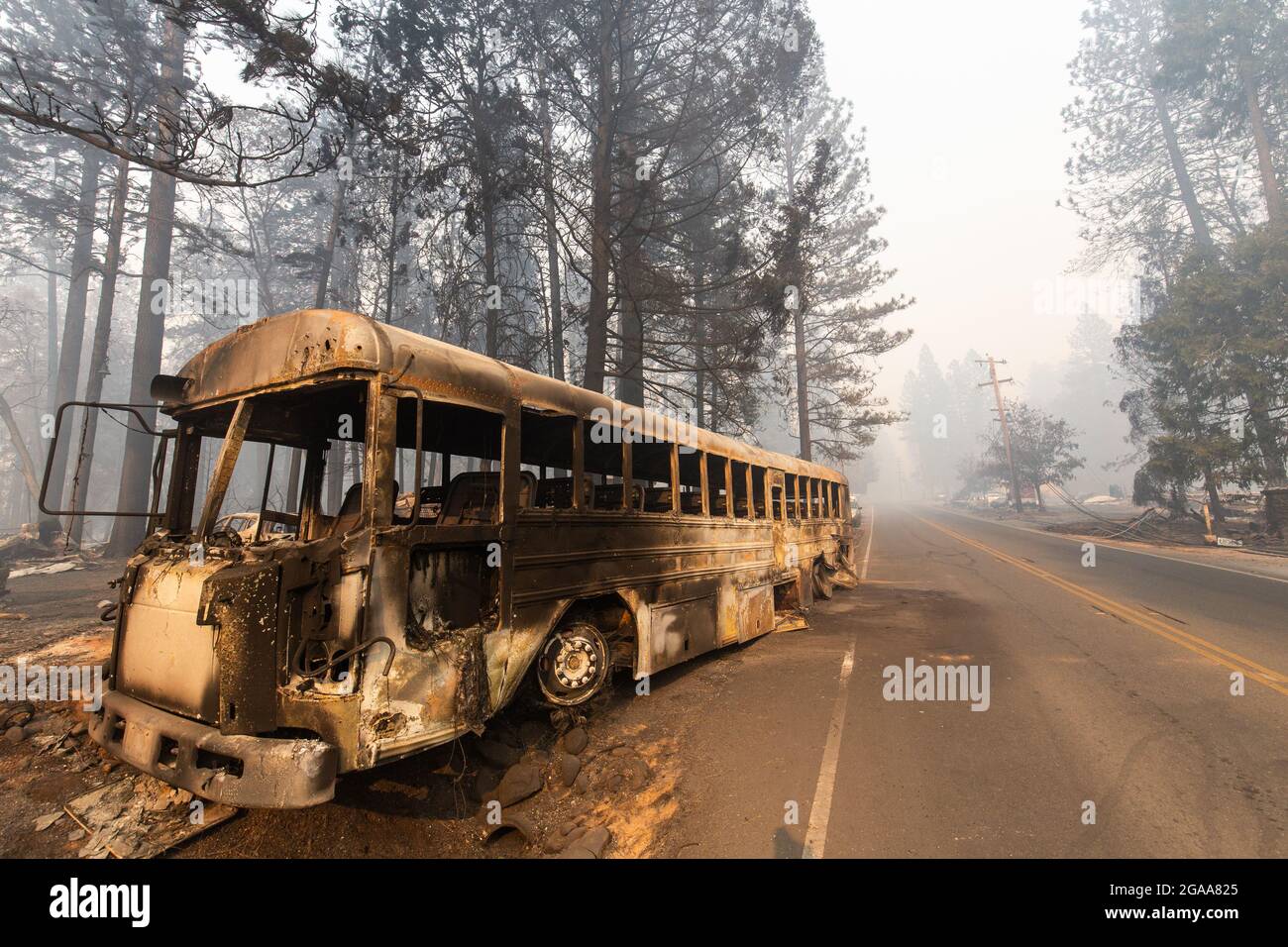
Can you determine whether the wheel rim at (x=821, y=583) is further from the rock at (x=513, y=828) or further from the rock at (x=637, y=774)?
the rock at (x=513, y=828)

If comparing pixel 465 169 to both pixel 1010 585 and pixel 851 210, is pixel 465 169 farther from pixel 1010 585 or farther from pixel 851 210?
pixel 851 210

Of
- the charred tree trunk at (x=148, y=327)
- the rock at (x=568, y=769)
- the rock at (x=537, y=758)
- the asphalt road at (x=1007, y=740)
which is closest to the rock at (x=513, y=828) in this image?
the rock at (x=568, y=769)

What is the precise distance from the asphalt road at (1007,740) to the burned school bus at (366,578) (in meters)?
1.46

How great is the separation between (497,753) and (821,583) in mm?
8659

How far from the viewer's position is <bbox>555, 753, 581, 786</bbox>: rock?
3938 mm

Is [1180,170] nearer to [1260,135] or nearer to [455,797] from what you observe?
[1260,135]

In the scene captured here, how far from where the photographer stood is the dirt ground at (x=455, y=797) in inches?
126

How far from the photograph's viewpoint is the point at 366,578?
9.87 ft

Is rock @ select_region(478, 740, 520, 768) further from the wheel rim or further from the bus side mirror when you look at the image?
the wheel rim

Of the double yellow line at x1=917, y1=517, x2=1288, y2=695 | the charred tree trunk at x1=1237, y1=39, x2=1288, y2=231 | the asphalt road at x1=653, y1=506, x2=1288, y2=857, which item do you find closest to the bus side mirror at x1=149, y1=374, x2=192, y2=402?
the asphalt road at x1=653, y1=506, x2=1288, y2=857

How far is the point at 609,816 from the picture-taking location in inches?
139
